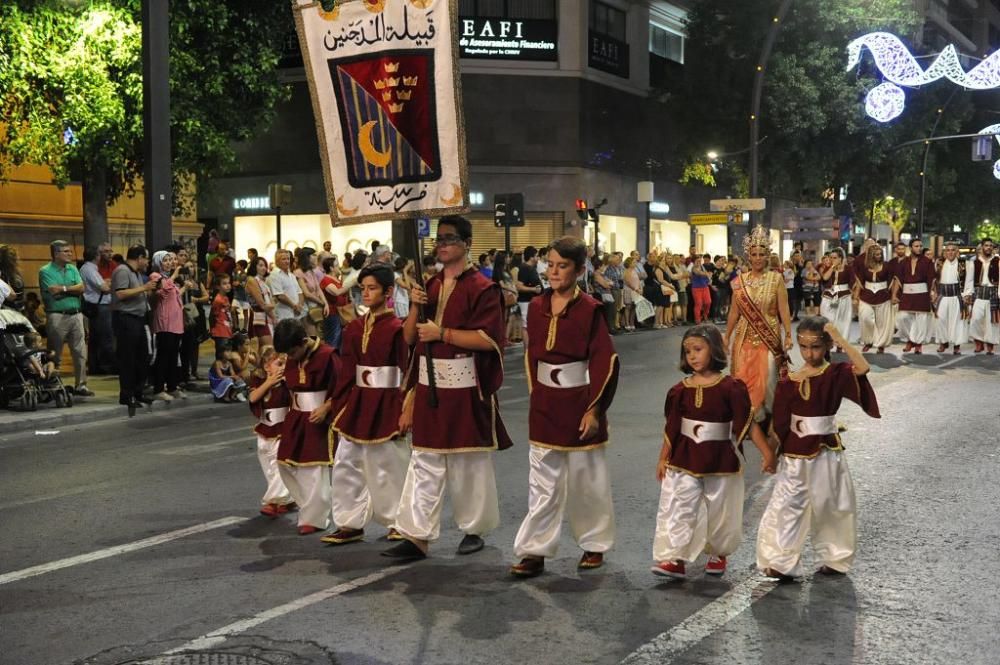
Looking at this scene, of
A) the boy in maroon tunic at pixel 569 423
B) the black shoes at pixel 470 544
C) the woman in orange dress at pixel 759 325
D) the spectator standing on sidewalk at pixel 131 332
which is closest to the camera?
the boy in maroon tunic at pixel 569 423

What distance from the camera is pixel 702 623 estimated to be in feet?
18.2

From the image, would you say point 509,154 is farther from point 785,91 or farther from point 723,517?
point 723,517

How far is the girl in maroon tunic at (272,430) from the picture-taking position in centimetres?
801

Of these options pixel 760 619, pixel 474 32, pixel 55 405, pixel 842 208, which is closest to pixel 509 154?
pixel 474 32

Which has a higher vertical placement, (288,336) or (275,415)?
(288,336)

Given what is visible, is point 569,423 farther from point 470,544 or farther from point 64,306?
point 64,306

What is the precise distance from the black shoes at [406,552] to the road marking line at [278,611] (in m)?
0.08

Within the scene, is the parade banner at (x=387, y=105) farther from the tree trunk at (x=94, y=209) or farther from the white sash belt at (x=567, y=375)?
the tree trunk at (x=94, y=209)

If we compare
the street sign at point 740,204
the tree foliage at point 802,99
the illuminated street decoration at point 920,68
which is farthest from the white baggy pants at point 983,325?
the tree foliage at point 802,99

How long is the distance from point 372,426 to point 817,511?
98.2 inches

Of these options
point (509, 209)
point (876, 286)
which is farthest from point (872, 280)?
point (509, 209)

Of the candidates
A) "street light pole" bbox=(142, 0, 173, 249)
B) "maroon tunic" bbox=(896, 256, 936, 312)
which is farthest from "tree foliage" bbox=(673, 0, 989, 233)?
"street light pole" bbox=(142, 0, 173, 249)

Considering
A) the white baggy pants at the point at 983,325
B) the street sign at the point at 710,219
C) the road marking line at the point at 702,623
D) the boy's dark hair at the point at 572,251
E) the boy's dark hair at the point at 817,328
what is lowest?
the road marking line at the point at 702,623

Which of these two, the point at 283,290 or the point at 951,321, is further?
the point at 951,321
